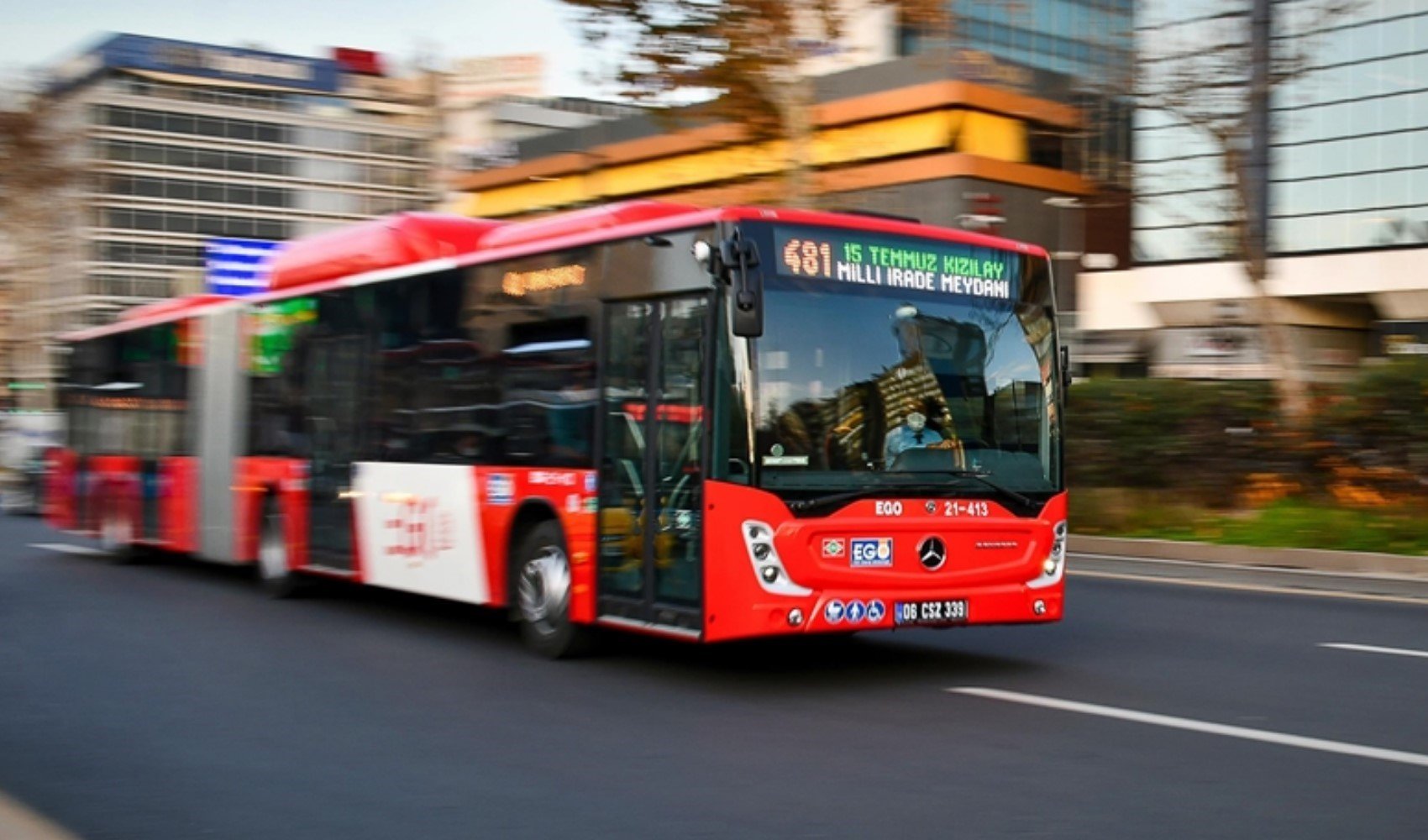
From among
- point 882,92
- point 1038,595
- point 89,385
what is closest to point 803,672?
point 1038,595

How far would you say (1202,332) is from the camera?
5353 cm

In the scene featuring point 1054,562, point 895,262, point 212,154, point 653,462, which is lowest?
point 1054,562

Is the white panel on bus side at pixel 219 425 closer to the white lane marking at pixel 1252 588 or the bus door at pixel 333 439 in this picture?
the bus door at pixel 333 439

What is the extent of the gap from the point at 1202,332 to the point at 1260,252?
32702 mm

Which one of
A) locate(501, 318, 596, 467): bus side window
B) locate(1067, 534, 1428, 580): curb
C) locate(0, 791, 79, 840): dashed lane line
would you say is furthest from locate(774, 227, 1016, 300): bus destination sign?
locate(1067, 534, 1428, 580): curb

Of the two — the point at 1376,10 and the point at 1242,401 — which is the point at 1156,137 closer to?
the point at 1376,10

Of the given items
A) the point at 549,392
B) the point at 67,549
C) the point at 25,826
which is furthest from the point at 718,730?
the point at 67,549

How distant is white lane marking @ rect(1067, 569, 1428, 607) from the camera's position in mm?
15094

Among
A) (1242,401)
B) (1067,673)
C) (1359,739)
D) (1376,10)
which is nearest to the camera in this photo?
(1359,739)

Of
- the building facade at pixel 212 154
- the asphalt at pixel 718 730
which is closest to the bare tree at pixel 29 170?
the asphalt at pixel 718 730

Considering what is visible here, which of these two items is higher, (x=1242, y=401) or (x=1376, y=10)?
(x=1376, y=10)

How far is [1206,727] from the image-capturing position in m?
8.34

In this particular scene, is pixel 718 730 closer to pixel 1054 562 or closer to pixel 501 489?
pixel 1054 562

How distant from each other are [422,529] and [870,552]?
171 inches
